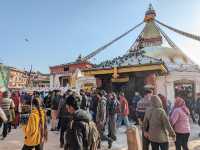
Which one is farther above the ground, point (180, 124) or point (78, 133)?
point (78, 133)

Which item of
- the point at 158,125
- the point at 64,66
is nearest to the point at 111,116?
the point at 158,125

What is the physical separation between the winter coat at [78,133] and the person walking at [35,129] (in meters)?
2.23

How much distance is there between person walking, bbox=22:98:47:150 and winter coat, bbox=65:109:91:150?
7.32 feet

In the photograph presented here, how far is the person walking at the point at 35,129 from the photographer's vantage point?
5777 millimetres

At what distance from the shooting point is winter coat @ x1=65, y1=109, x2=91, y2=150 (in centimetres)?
362

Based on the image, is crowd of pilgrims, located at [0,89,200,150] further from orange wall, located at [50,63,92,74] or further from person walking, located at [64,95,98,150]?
Result: orange wall, located at [50,63,92,74]

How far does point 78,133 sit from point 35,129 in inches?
95.4

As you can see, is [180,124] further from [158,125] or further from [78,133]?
[78,133]

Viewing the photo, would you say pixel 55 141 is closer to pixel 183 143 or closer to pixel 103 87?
pixel 183 143

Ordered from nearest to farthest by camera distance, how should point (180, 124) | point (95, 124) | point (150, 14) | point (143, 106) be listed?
point (95, 124) → point (180, 124) → point (143, 106) → point (150, 14)

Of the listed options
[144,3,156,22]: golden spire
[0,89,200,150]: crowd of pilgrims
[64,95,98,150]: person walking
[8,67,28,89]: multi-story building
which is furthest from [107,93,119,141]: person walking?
[8,67,28,89]: multi-story building

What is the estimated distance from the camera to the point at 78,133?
3.64m

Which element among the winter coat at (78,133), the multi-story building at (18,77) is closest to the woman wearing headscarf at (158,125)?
the winter coat at (78,133)

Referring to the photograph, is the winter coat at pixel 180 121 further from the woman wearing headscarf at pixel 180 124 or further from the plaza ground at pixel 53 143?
the plaza ground at pixel 53 143
